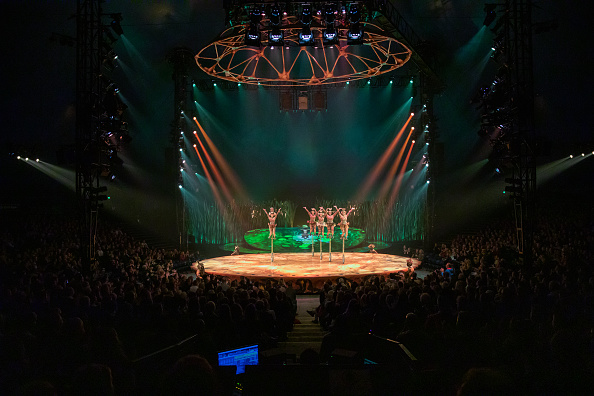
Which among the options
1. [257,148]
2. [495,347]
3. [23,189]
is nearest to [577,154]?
[257,148]

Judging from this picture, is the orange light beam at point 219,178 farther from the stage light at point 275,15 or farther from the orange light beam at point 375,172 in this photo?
the stage light at point 275,15

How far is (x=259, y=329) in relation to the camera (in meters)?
A: 6.38

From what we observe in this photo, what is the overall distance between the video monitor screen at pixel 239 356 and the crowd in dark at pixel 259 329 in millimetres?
199

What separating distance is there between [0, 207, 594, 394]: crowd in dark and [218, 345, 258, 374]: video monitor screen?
199 millimetres

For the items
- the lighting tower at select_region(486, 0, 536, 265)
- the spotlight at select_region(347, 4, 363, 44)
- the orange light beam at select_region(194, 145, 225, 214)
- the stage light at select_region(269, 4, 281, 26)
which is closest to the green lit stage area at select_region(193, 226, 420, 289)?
the orange light beam at select_region(194, 145, 225, 214)

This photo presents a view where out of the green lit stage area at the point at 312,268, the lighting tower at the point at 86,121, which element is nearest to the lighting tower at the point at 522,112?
the green lit stage area at the point at 312,268

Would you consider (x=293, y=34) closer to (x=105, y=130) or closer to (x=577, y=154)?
(x=105, y=130)

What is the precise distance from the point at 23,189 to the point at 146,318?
2073cm

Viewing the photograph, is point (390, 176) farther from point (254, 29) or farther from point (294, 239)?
point (254, 29)

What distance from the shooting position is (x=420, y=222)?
25.2m

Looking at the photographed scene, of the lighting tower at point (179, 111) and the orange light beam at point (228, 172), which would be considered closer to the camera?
the lighting tower at point (179, 111)

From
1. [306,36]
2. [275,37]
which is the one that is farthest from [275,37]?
[306,36]

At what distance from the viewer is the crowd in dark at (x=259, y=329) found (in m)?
2.80

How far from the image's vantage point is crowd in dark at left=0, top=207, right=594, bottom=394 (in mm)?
2797
